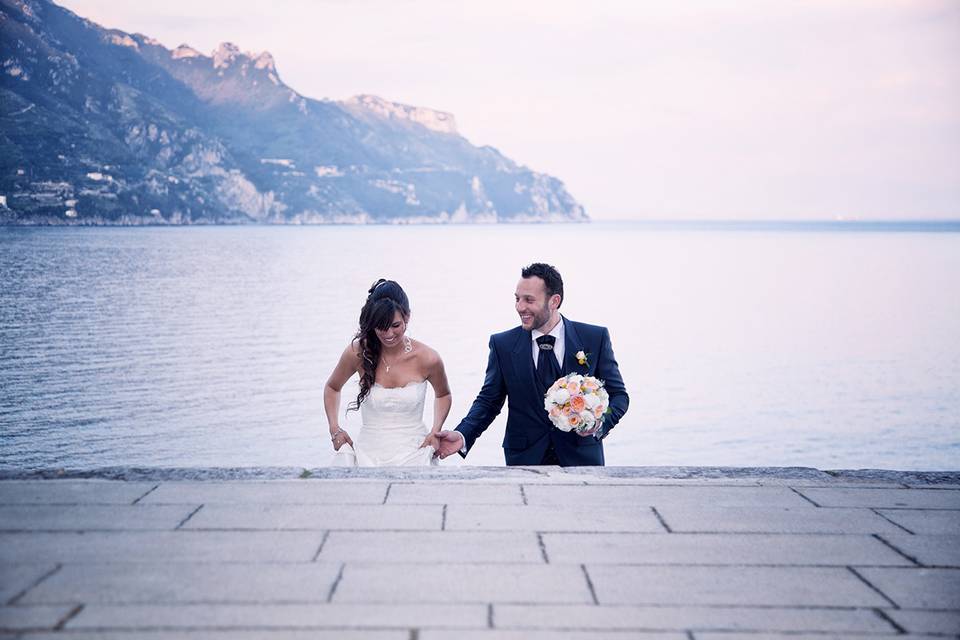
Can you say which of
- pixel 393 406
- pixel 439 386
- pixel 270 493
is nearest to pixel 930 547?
pixel 270 493

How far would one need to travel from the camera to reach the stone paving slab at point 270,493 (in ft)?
17.5

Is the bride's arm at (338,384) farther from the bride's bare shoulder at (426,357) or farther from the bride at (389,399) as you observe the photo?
the bride's bare shoulder at (426,357)

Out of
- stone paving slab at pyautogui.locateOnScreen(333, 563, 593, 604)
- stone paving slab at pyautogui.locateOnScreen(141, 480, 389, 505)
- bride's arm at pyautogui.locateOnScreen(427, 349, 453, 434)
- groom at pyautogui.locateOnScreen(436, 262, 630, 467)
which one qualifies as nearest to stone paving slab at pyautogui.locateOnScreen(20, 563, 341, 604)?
stone paving slab at pyautogui.locateOnScreen(333, 563, 593, 604)

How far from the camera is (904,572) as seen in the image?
4328 mm

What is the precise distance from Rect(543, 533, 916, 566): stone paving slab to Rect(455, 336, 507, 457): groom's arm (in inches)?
95.6

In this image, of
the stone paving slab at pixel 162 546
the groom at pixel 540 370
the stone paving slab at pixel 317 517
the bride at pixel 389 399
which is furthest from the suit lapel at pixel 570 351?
the stone paving slab at pixel 162 546

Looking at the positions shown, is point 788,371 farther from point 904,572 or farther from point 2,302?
point 2,302

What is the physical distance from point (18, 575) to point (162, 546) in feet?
2.19

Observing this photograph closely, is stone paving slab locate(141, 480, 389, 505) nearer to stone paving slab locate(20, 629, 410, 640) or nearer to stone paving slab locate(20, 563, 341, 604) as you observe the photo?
stone paving slab locate(20, 563, 341, 604)

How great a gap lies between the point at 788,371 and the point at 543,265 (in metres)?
25.2

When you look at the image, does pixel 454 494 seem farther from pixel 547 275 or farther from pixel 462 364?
pixel 462 364

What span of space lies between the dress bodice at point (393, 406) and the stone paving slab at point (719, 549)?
3228mm

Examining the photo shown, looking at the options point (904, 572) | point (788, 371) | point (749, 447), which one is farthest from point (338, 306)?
→ point (904, 572)

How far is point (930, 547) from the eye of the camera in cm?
469
